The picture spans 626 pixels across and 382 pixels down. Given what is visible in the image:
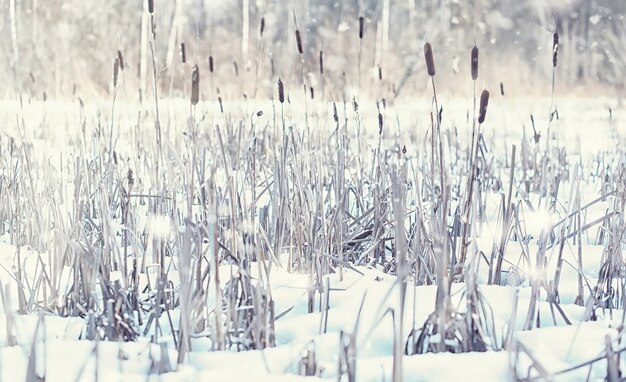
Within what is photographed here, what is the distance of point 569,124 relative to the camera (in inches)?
304

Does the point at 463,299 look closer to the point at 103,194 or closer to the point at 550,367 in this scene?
the point at 550,367

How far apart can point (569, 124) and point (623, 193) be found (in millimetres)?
6269

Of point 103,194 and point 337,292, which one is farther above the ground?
point 103,194

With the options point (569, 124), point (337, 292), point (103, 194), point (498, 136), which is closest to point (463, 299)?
point (337, 292)

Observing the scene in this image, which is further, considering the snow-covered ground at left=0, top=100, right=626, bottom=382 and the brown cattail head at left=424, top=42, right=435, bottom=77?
the brown cattail head at left=424, top=42, right=435, bottom=77

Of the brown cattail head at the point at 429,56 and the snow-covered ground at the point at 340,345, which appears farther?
the brown cattail head at the point at 429,56

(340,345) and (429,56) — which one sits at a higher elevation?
(429,56)

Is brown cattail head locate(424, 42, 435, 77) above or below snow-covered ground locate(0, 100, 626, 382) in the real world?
above

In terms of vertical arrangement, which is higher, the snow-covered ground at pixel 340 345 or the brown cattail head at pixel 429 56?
the brown cattail head at pixel 429 56

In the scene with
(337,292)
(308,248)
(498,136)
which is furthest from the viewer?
(498,136)

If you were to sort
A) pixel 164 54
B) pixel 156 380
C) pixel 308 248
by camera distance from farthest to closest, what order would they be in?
1. pixel 164 54
2. pixel 308 248
3. pixel 156 380

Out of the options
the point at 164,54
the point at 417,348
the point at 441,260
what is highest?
the point at 164,54

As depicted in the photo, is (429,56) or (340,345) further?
(429,56)

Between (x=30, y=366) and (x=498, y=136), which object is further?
(x=498, y=136)
